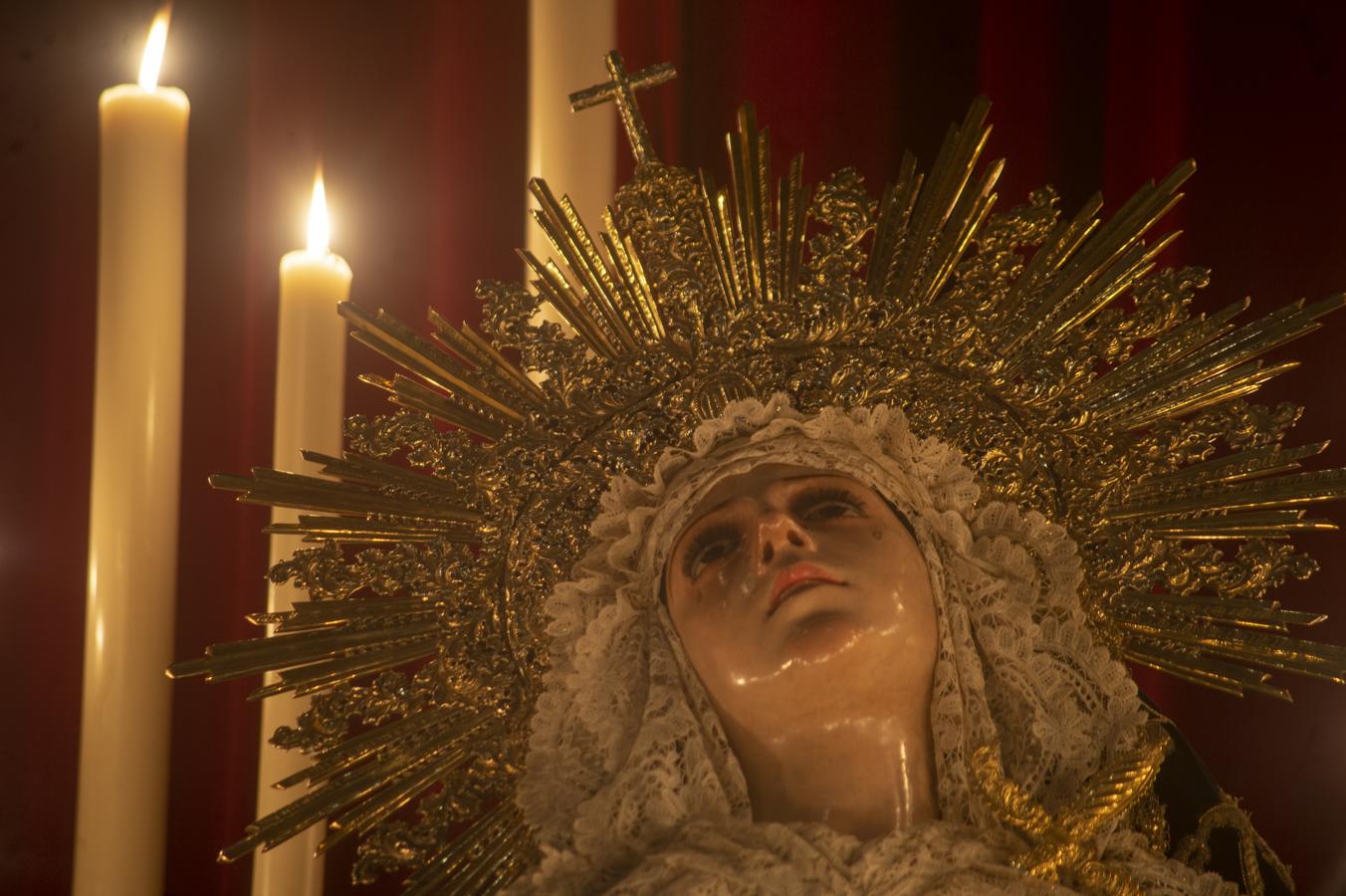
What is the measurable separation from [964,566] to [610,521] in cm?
43

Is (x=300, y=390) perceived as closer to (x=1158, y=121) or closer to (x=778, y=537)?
(x=778, y=537)

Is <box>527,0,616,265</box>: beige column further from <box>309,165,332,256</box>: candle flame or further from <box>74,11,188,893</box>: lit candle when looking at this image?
<box>74,11,188,893</box>: lit candle

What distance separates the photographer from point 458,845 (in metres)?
1.91

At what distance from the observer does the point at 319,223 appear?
2031mm

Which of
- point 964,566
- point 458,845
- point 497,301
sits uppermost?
point 497,301

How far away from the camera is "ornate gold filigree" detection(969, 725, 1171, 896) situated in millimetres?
1705

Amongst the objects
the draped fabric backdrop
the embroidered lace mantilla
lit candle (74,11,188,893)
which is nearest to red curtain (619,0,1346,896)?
the draped fabric backdrop

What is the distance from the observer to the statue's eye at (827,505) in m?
1.92

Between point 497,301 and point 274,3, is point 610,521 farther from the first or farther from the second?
point 274,3

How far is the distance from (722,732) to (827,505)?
0.96 ft

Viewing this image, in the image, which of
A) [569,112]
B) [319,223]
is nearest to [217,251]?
[319,223]

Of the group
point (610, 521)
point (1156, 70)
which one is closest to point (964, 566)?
point (610, 521)

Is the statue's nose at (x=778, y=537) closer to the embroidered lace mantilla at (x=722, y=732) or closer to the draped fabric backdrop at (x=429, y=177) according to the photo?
the embroidered lace mantilla at (x=722, y=732)

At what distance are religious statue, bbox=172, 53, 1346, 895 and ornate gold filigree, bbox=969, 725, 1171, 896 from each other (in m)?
0.06
